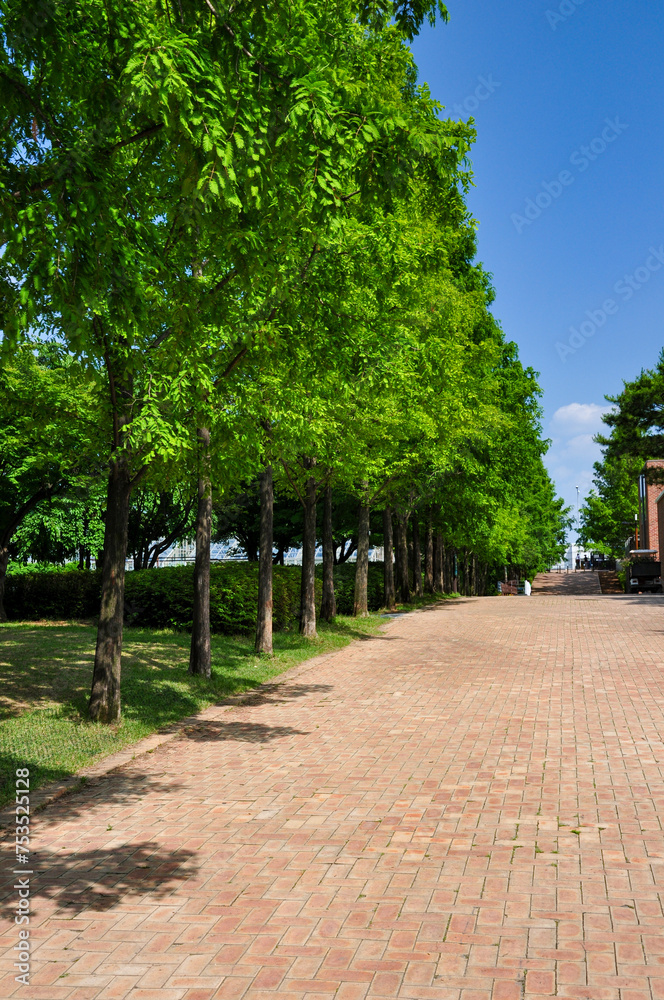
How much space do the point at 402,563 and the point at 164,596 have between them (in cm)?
1492

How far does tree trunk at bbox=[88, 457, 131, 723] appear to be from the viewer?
9992 millimetres

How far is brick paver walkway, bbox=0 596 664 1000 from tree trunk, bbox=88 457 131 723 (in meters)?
1.04

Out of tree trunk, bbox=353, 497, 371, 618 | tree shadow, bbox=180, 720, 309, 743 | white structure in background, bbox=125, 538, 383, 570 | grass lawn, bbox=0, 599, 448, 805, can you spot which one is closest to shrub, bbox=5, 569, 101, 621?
grass lawn, bbox=0, 599, 448, 805

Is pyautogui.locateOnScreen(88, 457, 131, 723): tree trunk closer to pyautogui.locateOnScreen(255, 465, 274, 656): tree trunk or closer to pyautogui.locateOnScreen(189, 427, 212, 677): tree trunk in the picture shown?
pyautogui.locateOnScreen(189, 427, 212, 677): tree trunk

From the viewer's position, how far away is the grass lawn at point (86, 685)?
8.69 meters

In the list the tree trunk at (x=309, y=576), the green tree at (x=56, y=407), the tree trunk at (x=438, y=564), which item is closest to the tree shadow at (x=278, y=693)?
the green tree at (x=56, y=407)

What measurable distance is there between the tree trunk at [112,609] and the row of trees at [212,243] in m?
0.03

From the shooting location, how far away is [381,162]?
6.42 metres

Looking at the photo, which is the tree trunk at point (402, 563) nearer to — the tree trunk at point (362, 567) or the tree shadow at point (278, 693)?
the tree trunk at point (362, 567)

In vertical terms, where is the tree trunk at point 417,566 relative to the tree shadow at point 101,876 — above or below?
above

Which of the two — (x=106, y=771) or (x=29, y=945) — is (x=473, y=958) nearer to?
(x=29, y=945)

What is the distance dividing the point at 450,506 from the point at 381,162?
2793 cm

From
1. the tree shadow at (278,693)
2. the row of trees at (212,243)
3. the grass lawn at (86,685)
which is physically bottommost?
the tree shadow at (278,693)

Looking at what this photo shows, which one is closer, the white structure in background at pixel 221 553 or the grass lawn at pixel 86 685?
the grass lawn at pixel 86 685
